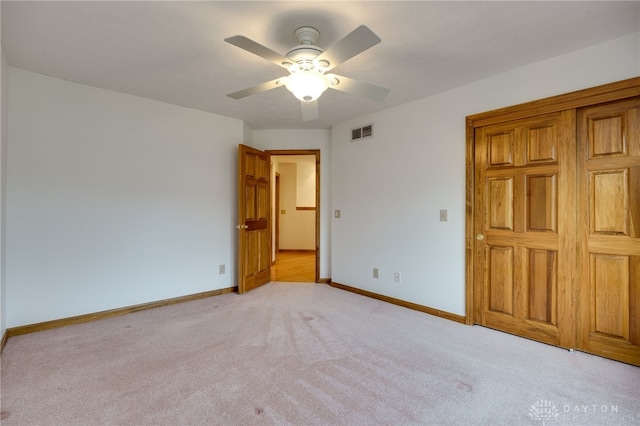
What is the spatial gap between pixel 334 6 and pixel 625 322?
9.89 feet

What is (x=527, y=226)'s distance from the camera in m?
2.70

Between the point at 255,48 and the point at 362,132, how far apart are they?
8.46 ft

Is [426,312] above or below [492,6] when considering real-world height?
below

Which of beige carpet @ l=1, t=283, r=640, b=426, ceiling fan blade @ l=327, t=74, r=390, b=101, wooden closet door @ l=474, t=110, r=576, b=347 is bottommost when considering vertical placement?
beige carpet @ l=1, t=283, r=640, b=426

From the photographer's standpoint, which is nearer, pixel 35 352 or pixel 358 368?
pixel 358 368

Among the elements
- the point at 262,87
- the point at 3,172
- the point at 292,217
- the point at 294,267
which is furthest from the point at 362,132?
the point at 292,217

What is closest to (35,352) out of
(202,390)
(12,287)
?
(12,287)

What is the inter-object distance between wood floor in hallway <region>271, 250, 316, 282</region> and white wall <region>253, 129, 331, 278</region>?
1.80ft

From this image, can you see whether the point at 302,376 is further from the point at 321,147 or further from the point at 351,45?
the point at 321,147

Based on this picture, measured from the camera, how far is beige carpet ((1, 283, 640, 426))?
1687 mm

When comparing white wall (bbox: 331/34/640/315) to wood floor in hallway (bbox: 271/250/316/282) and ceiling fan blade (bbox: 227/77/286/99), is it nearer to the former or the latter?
wood floor in hallway (bbox: 271/250/316/282)

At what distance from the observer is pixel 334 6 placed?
1.87 meters

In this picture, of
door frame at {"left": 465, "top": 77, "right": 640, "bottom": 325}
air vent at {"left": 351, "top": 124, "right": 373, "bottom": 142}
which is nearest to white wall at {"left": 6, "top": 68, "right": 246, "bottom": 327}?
air vent at {"left": 351, "top": 124, "right": 373, "bottom": 142}

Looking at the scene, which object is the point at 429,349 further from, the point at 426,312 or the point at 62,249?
the point at 62,249
